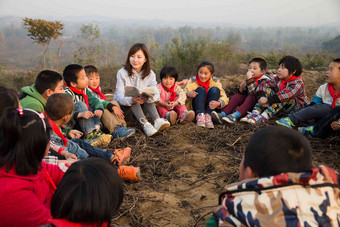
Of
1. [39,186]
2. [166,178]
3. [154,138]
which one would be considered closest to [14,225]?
[39,186]

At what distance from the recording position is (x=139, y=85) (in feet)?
13.6

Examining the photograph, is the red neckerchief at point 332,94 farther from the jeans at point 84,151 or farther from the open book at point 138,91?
the jeans at point 84,151

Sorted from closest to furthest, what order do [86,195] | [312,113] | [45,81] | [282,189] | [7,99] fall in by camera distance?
1. [282,189]
2. [86,195]
3. [7,99]
4. [45,81]
5. [312,113]

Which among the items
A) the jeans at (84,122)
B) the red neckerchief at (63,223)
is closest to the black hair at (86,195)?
the red neckerchief at (63,223)

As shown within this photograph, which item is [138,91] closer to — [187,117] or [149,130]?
[149,130]

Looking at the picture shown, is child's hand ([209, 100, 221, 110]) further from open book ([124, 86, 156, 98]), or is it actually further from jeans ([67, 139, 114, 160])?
jeans ([67, 139, 114, 160])

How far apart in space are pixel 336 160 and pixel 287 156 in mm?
2201

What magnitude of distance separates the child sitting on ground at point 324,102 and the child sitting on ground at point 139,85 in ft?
5.83

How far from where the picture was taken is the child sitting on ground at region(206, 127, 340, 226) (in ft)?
3.61

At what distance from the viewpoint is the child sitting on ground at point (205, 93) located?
423cm

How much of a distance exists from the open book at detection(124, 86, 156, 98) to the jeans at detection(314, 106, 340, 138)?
2.24 meters

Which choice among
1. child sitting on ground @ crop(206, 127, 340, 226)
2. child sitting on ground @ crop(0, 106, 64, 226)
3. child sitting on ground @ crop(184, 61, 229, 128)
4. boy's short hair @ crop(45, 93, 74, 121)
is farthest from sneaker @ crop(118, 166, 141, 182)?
child sitting on ground @ crop(184, 61, 229, 128)

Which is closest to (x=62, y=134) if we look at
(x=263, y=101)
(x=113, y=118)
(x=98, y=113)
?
(x=98, y=113)

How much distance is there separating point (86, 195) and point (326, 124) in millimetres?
3106
